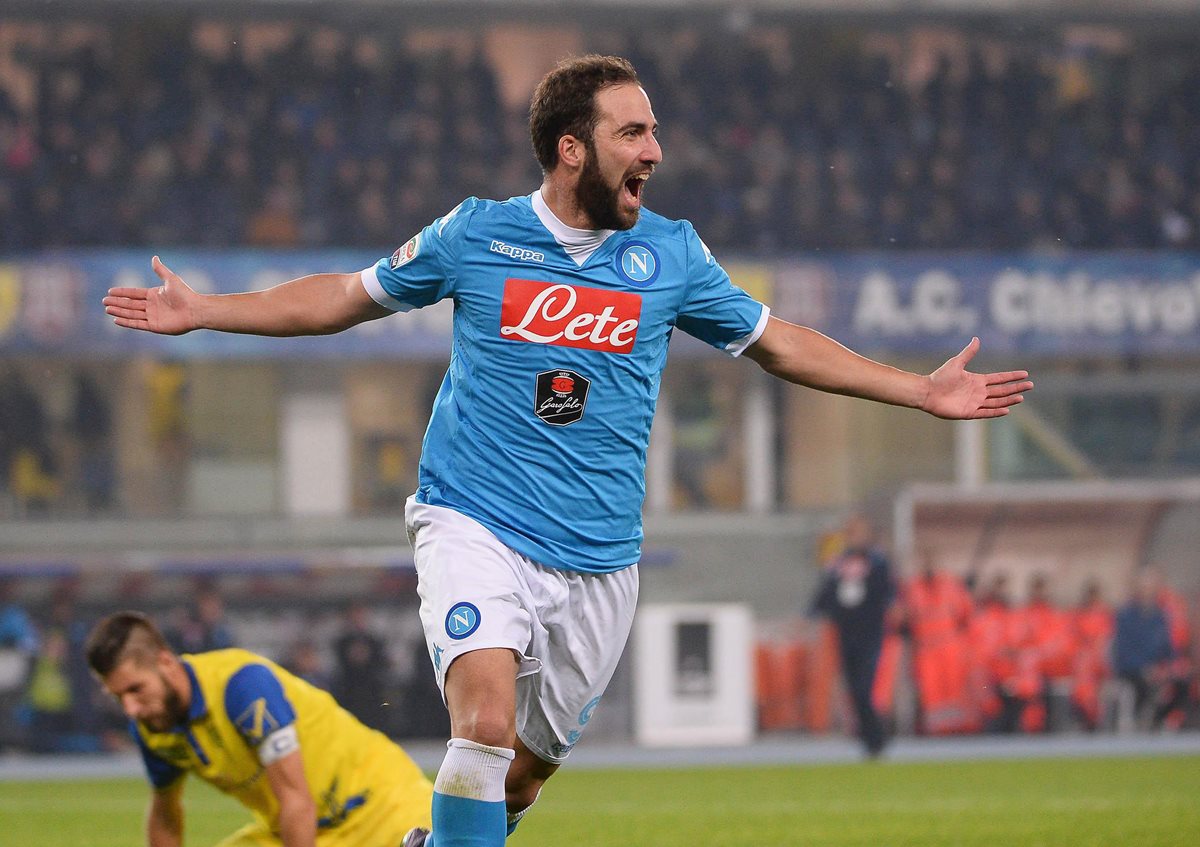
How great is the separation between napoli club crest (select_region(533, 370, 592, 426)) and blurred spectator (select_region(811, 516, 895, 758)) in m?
9.51

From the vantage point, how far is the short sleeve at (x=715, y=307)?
181 inches

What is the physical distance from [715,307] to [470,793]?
1402mm

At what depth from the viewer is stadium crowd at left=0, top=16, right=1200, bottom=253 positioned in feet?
66.0

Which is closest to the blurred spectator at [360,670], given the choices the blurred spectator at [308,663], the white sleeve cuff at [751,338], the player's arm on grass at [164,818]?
the blurred spectator at [308,663]

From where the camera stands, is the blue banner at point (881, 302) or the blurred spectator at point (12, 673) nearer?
the blurred spectator at point (12, 673)

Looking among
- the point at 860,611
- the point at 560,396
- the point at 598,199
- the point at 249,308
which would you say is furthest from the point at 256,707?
the point at 860,611

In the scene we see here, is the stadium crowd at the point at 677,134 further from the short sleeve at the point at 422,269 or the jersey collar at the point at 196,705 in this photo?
the short sleeve at the point at 422,269

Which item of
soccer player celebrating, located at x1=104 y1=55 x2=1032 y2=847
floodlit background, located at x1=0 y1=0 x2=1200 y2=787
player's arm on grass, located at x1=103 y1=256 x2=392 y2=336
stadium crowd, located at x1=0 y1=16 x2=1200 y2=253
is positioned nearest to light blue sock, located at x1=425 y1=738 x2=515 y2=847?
soccer player celebrating, located at x1=104 y1=55 x2=1032 y2=847

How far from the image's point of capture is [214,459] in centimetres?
1903

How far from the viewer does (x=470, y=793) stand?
4.15 m

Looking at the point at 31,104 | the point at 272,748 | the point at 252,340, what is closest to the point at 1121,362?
the point at 252,340

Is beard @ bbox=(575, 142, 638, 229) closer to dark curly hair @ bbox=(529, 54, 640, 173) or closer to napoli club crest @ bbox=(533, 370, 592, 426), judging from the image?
dark curly hair @ bbox=(529, 54, 640, 173)

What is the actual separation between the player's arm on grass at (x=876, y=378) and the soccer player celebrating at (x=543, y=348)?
60mm

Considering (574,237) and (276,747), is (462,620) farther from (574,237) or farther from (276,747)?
(276,747)
